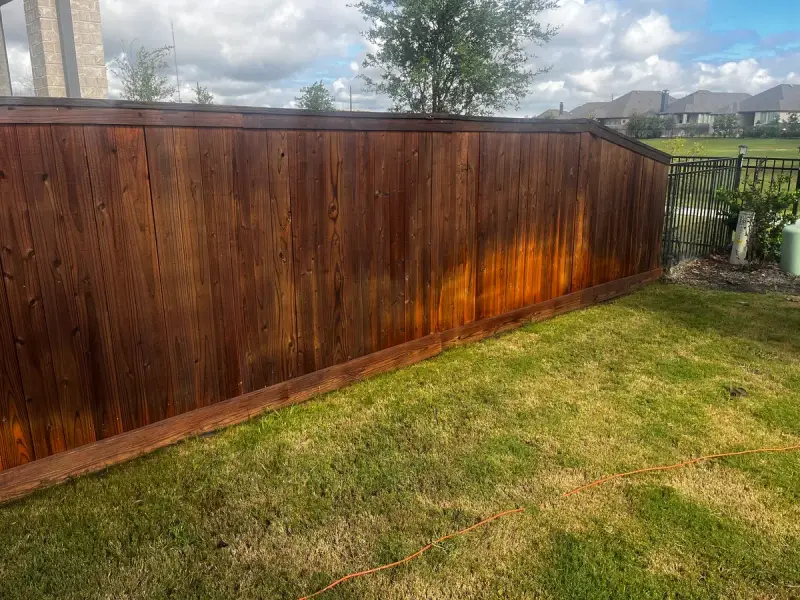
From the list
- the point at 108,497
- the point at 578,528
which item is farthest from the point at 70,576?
the point at 578,528

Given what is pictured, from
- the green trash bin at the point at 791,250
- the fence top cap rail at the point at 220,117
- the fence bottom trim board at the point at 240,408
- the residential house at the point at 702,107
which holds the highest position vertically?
the residential house at the point at 702,107

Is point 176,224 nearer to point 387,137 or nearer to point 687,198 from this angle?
point 387,137

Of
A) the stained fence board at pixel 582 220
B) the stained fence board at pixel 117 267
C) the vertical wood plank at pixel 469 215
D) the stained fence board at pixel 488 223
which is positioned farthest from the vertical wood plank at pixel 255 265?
the stained fence board at pixel 582 220

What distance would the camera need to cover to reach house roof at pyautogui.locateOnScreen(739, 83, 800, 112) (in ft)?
273

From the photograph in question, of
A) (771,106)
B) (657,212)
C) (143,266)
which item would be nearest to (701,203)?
(657,212)

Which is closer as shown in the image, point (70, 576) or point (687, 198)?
point (70, 576)

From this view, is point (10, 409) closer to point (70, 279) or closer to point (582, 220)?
point (70, 279)

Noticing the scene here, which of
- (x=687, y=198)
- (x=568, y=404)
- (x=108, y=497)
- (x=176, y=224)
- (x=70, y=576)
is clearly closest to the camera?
(x=70, y=576)

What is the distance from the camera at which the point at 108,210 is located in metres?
2.83

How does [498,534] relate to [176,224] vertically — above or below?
below

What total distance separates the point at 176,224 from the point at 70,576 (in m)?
1.67

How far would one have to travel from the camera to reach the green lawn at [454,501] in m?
2.33

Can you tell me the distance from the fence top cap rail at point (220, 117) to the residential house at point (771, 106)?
93.7 m

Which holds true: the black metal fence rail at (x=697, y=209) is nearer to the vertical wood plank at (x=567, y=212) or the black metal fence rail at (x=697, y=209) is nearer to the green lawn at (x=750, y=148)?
the vertical wood plank at (x=567, y=212)
